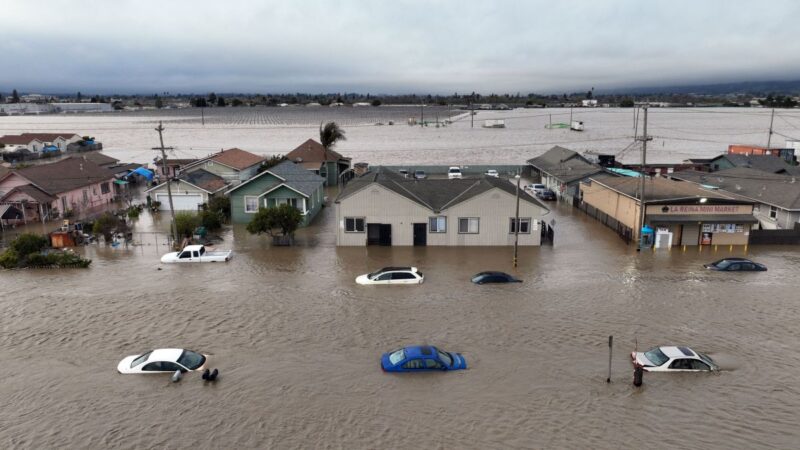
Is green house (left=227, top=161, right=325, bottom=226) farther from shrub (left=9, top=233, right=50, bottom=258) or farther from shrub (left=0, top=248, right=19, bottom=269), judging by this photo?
shrub (left=0, top=248, right=19, bottom=269)

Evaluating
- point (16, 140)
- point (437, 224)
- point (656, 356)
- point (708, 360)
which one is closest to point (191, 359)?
point (656, 356)

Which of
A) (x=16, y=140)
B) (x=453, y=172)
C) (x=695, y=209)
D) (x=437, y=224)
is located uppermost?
(x=16, y=140)

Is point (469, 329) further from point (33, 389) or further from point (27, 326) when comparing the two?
point (27, 326)

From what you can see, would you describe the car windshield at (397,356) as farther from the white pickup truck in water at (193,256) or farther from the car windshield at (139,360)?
the white pickup truck in water at (193,256)

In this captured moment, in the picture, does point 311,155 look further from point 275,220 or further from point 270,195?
point 275,220

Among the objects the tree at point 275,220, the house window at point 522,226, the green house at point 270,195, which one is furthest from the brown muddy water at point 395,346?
the green house at point 270,195

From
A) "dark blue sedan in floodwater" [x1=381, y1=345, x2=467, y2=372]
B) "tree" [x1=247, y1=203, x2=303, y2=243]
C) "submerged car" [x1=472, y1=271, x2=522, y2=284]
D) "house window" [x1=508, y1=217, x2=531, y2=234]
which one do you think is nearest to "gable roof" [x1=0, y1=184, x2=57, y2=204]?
"tree" [x1=247, y1=203, x2=303, y2=243]

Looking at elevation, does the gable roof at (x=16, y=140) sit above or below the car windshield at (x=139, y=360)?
above
